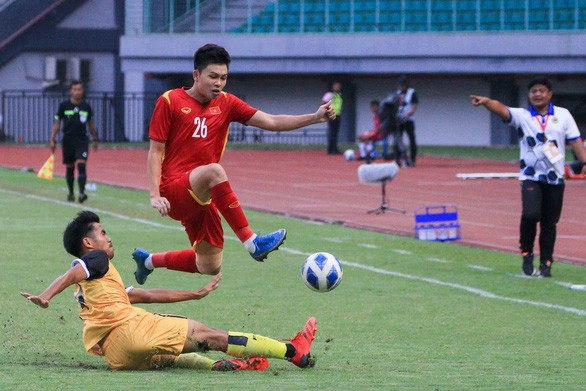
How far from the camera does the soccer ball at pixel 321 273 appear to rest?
970 cm

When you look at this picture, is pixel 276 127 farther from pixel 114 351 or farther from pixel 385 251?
pixel 385 251

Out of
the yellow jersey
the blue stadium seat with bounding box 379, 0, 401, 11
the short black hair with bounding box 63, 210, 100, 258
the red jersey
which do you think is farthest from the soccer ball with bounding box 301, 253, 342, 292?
the blue stadium seat with bounding box 379, 0, 401, 11

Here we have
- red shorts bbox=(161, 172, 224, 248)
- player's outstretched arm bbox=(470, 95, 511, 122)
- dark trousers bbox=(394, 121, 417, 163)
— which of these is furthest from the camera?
dark trousers bbox=(394, 121, 417, 163)

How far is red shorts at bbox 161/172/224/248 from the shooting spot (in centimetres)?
994

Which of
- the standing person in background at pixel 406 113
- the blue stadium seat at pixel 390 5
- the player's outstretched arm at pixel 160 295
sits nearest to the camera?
the player's outstretched arm at pixel 160 295

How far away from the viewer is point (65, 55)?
155ft

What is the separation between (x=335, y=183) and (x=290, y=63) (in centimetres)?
1508

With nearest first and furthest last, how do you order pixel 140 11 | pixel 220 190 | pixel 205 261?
pixel 220 190, pixel 205 261, pixel 140 11

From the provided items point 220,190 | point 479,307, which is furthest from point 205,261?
point 479,307

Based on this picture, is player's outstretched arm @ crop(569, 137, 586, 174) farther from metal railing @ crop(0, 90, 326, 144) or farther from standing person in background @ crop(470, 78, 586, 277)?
metal railing @ crop(0, 90, 326, 144)

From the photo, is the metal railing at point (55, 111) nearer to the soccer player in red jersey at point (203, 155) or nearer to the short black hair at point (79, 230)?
the soccer player in red jersey at point (203, 155)

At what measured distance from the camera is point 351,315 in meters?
11.5

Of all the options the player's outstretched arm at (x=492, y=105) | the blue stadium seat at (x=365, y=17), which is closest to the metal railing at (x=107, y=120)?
the blue stadium seat at (x=365, y=17)

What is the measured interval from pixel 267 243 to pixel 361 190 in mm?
16150
